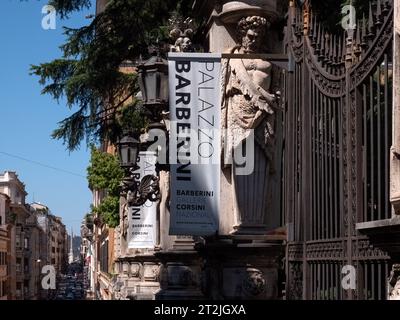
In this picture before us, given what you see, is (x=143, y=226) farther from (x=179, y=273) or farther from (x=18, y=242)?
(x=18, y=242)

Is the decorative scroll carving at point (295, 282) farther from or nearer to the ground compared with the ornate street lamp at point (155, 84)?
nearer to the ground

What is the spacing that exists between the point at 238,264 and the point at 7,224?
6236 centimetres

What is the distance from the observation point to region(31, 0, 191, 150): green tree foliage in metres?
15.0

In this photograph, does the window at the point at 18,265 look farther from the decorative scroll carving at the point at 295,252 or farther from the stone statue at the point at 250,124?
the decorative scroll carving at the point at 295,252

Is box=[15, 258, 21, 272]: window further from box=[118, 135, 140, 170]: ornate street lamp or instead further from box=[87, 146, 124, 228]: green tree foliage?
box=[118, 135, 140, 170]: ornate street lamp

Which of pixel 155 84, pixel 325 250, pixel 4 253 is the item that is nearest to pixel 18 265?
pixel 4 253

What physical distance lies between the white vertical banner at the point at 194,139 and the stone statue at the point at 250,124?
0.38m

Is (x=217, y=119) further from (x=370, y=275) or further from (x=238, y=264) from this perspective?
(x=370, y=275)

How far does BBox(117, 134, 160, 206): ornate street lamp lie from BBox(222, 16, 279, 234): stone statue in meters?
4.06

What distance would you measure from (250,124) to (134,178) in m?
6.02

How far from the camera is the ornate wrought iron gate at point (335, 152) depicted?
620 centimetres

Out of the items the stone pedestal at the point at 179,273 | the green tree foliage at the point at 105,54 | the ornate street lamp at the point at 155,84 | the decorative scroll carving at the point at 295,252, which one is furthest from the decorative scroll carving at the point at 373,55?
the green tree foliage at the point at 105,54

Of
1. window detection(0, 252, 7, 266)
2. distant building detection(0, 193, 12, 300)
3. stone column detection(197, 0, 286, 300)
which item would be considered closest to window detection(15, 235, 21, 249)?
distant building detection(0, 193, 12, 300)
